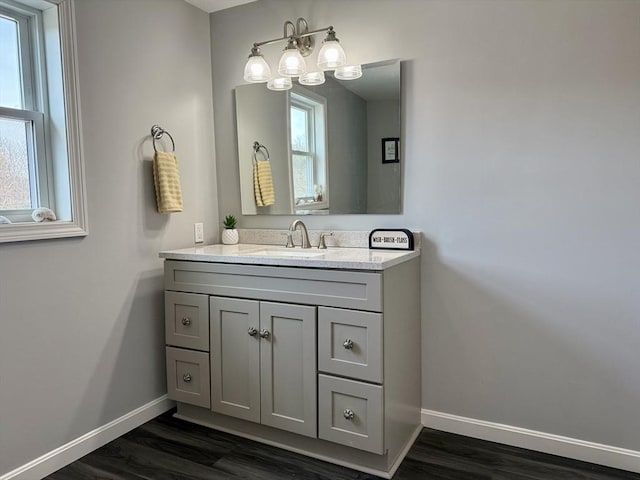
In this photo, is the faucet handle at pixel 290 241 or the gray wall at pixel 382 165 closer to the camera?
the gray wall at pixel 382 165

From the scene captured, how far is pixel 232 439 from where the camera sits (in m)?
2.21

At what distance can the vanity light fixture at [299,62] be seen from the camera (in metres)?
2.22

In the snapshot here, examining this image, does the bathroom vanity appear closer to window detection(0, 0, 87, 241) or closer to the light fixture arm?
window detection(0, 0, 87, 241)

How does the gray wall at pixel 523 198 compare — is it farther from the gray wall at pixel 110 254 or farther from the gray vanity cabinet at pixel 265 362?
the gray wall at pixel 110 254

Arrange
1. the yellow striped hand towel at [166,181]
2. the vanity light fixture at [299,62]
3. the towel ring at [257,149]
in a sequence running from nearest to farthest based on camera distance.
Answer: the vanity light fixture at [299,62]
the yellow striped hand towel at [166,181]
the towel ring at [257,149]

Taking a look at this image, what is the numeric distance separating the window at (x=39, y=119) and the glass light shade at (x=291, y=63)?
0.96m

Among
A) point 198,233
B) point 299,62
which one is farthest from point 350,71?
point 198,233

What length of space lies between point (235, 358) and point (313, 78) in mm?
1481

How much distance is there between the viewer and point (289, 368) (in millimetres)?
2033

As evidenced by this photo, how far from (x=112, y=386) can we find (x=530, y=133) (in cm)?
229

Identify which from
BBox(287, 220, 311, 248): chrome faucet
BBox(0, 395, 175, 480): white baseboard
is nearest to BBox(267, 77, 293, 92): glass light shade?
BBox(287, 220, 311, 248): chrome faucet

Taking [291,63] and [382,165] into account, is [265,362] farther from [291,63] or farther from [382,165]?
[291,63]

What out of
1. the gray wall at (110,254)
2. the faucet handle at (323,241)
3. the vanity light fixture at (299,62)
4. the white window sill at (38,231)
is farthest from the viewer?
the faucet handle at (323,241)

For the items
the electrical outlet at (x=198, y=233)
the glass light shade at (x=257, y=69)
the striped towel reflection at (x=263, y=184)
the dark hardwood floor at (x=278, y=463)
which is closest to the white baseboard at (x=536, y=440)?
the dark hardwood floor at (x=278, y=463)
